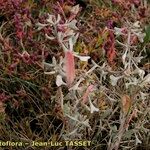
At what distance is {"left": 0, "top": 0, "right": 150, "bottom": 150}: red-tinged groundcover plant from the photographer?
6.11ft

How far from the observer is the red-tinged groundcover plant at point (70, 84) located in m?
1.86

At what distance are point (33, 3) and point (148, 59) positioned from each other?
0.72 m

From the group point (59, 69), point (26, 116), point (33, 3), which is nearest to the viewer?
point (59, 69)

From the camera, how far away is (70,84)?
179 cm

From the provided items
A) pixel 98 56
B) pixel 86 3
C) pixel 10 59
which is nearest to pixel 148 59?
pixel 98 56

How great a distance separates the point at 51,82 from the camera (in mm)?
2217

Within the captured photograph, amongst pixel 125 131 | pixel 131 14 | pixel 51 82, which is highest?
pixel 131 14

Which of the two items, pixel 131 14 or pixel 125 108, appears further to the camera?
pixel 131 14

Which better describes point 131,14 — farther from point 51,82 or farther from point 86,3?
point 51,82

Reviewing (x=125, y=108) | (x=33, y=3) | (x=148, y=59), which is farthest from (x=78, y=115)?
(x=33, y=3)

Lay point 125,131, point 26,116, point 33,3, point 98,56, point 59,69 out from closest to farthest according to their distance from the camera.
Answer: point 59,69
point 125,131
point 26,116
point 98,56
point 33,3

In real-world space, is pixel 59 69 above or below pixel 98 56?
above

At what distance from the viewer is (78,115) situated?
1.86 metres

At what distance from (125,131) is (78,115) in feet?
0.92
